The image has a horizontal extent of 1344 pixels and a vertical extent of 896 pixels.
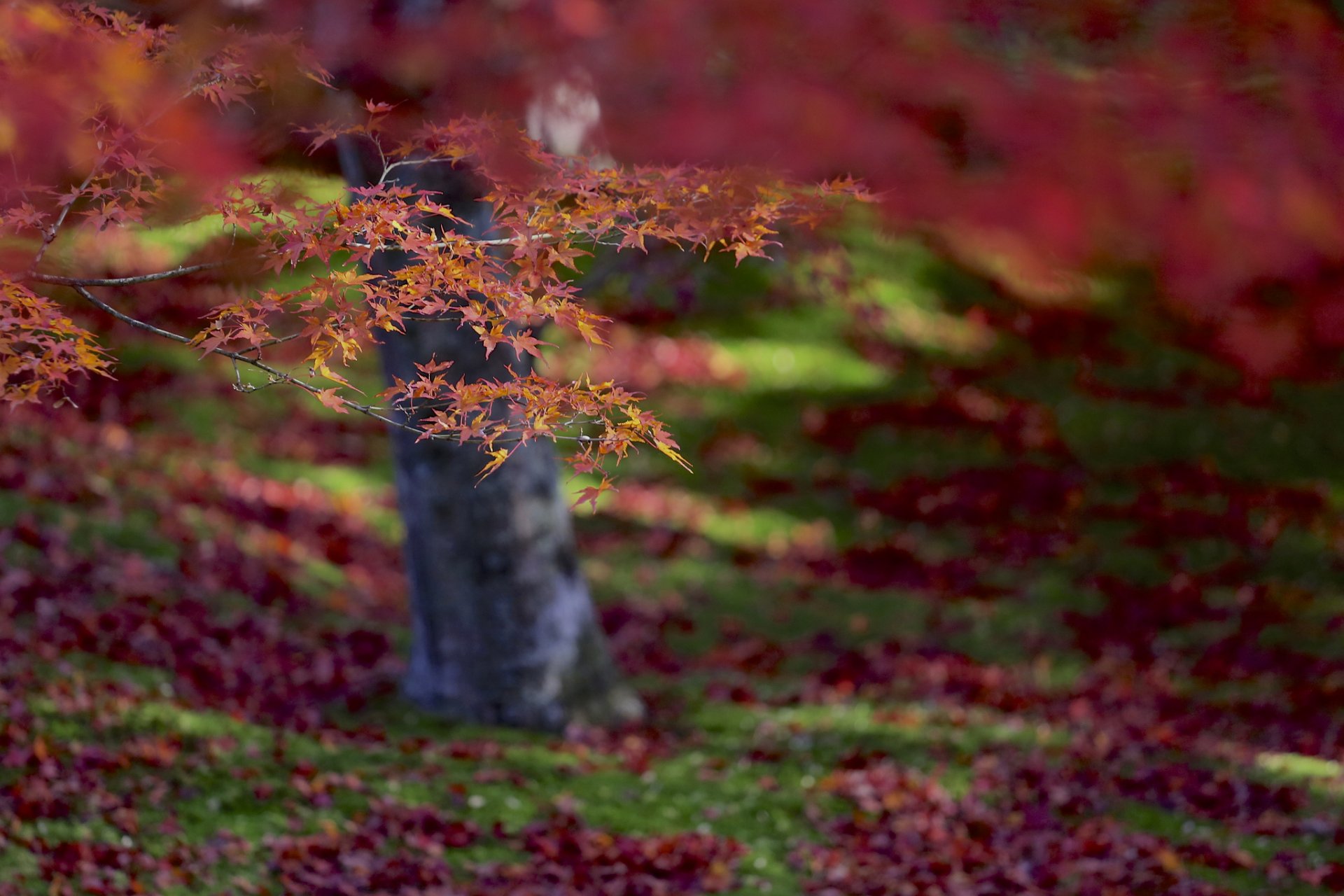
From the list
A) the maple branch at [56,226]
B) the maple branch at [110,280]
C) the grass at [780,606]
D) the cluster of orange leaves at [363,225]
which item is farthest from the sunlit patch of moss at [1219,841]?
the maple branch at [56,226]

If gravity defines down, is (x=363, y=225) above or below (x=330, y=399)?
above

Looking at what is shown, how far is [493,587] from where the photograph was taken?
655 cm

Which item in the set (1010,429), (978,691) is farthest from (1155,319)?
(978,691)

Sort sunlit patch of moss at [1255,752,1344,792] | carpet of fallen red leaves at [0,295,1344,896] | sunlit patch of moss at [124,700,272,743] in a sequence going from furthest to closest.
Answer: sunlit patch of moss at [1255,752,1344,792] → sunlit patch of moss at [124,700,272,743] → carpet of fallen red leaves at [0,295,1344,896]

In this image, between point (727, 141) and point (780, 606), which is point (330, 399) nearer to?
point (727, 141)

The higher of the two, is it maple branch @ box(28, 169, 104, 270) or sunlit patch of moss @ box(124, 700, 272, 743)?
maple branch @ box(28, 169, 104, 270)

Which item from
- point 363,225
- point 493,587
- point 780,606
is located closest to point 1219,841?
point 493,587

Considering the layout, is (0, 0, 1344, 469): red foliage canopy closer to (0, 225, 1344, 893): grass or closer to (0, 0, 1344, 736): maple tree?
(0, 0, 1344, 736): maple tree

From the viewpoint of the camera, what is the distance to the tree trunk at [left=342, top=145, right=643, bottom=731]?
251 inches

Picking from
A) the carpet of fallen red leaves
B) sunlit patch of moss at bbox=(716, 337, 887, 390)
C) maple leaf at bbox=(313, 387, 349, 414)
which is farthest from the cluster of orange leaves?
sunlit patch of moss at bbox=(716, 337, 887, 390)

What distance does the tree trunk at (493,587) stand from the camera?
251 inches

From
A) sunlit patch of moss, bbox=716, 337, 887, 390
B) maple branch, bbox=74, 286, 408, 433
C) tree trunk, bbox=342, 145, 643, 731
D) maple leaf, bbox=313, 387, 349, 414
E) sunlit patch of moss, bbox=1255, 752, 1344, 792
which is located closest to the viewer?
maple leaf, bbox=313, 387, 349, 414

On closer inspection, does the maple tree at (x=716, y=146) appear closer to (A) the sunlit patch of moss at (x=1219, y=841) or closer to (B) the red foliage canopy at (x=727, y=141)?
(B) the red foliage canopy at (x=727, y=141)

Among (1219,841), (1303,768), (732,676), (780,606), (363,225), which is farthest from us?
(780,606)
